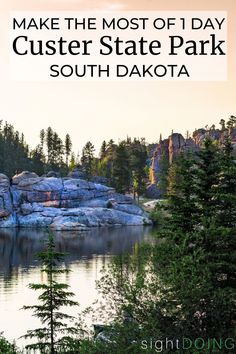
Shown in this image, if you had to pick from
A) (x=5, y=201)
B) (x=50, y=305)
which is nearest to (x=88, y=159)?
(x=5, y=201)

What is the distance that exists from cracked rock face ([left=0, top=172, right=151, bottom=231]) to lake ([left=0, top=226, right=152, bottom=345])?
18.5 feet

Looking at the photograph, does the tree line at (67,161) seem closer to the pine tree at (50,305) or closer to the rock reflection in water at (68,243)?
the rock reflection in water at (68,243)

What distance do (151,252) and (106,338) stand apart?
513cm

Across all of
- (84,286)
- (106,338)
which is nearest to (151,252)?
(106,338)

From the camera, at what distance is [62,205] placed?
4990 inches

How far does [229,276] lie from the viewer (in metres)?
26.0

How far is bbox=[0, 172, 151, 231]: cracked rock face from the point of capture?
120m

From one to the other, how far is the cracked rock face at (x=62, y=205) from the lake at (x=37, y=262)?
5.63 m

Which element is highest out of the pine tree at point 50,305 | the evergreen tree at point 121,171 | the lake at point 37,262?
the evergreen tree at point 121,171

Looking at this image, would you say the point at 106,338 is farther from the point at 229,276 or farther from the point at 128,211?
the point at 128,211

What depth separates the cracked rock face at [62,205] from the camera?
394 feet

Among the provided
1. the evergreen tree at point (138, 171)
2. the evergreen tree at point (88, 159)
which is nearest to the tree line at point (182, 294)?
the evergreen tree at point (138, 171)

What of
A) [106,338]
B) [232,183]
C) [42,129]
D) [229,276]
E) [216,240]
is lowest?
[106,338]

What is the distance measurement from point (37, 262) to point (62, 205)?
184ft
